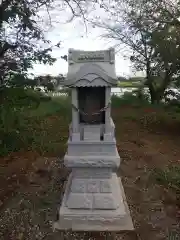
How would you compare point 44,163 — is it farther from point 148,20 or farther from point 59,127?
point 148,20

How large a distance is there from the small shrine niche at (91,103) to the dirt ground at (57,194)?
1264 millimetres

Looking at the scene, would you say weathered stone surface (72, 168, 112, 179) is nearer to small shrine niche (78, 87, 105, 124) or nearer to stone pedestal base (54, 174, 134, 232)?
stone pedestal base (54, 174, 134, 232)

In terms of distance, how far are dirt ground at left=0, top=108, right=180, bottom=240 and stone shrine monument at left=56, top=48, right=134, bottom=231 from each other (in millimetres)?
213

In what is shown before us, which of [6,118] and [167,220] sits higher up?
[6,118]

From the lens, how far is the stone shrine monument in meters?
3.80

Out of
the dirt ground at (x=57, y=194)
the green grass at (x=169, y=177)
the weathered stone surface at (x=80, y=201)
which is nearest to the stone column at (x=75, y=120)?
the weathered stone surface at (x=80, y=201)

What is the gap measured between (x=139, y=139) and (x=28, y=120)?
3109 mm

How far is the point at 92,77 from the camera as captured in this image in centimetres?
363

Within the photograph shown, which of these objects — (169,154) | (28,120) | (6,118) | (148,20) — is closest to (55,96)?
(28,120)

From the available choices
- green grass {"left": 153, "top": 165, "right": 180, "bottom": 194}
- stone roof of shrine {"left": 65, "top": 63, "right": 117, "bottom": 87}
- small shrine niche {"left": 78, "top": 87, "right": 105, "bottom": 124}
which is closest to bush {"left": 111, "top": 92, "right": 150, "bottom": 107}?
green grass {"left": 153, "top": 165, "right": 180, "bottom": 194}

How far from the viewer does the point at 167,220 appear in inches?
159

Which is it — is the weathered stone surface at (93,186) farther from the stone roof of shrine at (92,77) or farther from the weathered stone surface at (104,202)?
the stone roof of shrine at (92,77)

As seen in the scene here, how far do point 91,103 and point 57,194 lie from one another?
152cm

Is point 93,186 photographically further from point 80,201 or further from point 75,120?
point 75,120
